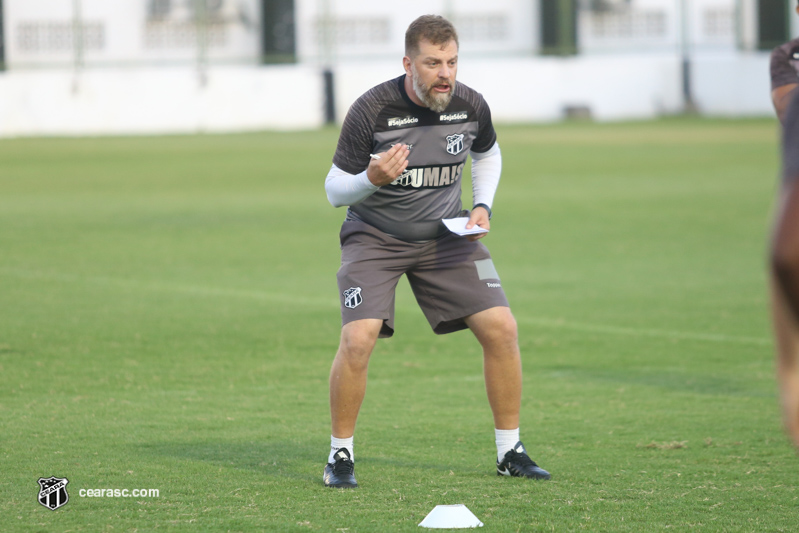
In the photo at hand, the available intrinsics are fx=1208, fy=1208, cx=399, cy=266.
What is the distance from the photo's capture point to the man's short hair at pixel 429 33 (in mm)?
4961

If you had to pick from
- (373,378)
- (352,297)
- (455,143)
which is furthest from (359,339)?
(373,378)

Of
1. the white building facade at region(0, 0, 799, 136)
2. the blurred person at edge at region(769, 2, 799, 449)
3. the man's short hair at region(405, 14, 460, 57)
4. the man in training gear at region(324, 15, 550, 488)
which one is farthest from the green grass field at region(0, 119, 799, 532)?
the white building facade at region(0, 0, 799, 136)

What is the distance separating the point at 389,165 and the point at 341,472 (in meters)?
1.30

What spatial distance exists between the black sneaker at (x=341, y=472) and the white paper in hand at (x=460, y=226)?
1.04 meters

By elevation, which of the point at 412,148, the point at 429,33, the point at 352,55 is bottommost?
the point at 412,148

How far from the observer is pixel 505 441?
5219 millimetres

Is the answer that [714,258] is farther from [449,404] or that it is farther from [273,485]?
[273,485]

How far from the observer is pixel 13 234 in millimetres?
15305

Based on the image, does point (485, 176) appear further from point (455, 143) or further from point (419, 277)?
point (419, 277)

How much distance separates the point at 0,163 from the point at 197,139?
1060cm

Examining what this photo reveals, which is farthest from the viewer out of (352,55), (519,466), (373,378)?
(352,55)

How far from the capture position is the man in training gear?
5113 millimetres

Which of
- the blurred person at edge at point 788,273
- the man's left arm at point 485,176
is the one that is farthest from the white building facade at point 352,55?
the blurred person at edge at point 788,273

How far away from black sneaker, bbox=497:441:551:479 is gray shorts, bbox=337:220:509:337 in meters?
0.60
